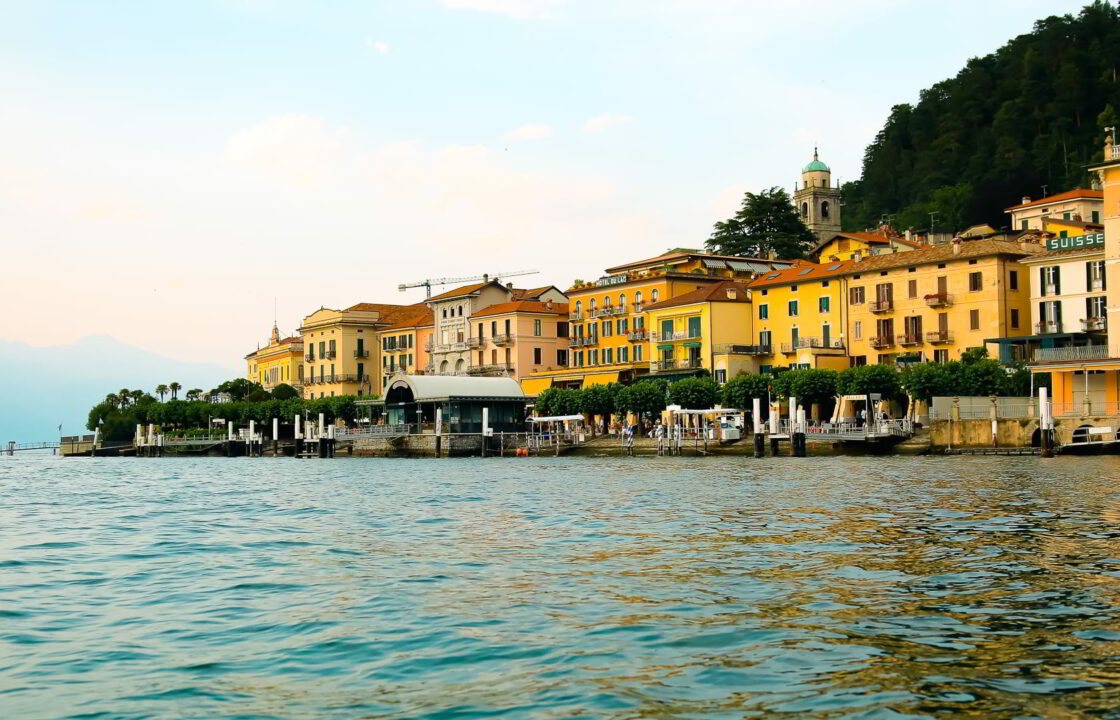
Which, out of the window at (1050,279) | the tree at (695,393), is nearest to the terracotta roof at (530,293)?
the tree at (695,393)

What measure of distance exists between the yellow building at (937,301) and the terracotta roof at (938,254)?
0.05 m

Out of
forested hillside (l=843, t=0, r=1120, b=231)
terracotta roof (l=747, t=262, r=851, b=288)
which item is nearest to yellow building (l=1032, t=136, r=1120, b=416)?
terracotta roof (l=747, t=262, r=851, b=288)

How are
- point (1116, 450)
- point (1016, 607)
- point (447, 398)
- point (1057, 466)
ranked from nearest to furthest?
1. point (1016, 607)
2. point (1057, 466)
3. point (1116, 450)
4. point (447, 398)

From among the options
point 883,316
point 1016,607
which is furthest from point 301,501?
point 883,316

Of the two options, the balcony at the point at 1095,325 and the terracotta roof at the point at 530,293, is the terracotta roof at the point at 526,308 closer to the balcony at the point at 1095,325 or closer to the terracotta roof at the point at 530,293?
the terracotta roof at the point at 530,293

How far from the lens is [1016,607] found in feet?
42.3

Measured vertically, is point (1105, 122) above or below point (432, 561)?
above

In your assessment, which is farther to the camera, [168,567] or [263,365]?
[263,365]

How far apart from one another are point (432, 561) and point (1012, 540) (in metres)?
9.10

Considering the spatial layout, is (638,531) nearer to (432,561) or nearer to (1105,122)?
(432,561)

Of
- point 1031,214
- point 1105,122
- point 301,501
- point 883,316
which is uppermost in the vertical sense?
point 1105,122

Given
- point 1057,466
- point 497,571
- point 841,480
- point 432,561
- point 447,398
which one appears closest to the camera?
point 497,571

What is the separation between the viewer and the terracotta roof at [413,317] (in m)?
110

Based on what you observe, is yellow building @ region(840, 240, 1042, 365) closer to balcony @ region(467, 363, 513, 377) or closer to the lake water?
balcony @ region(467, 363, 513, 377)
